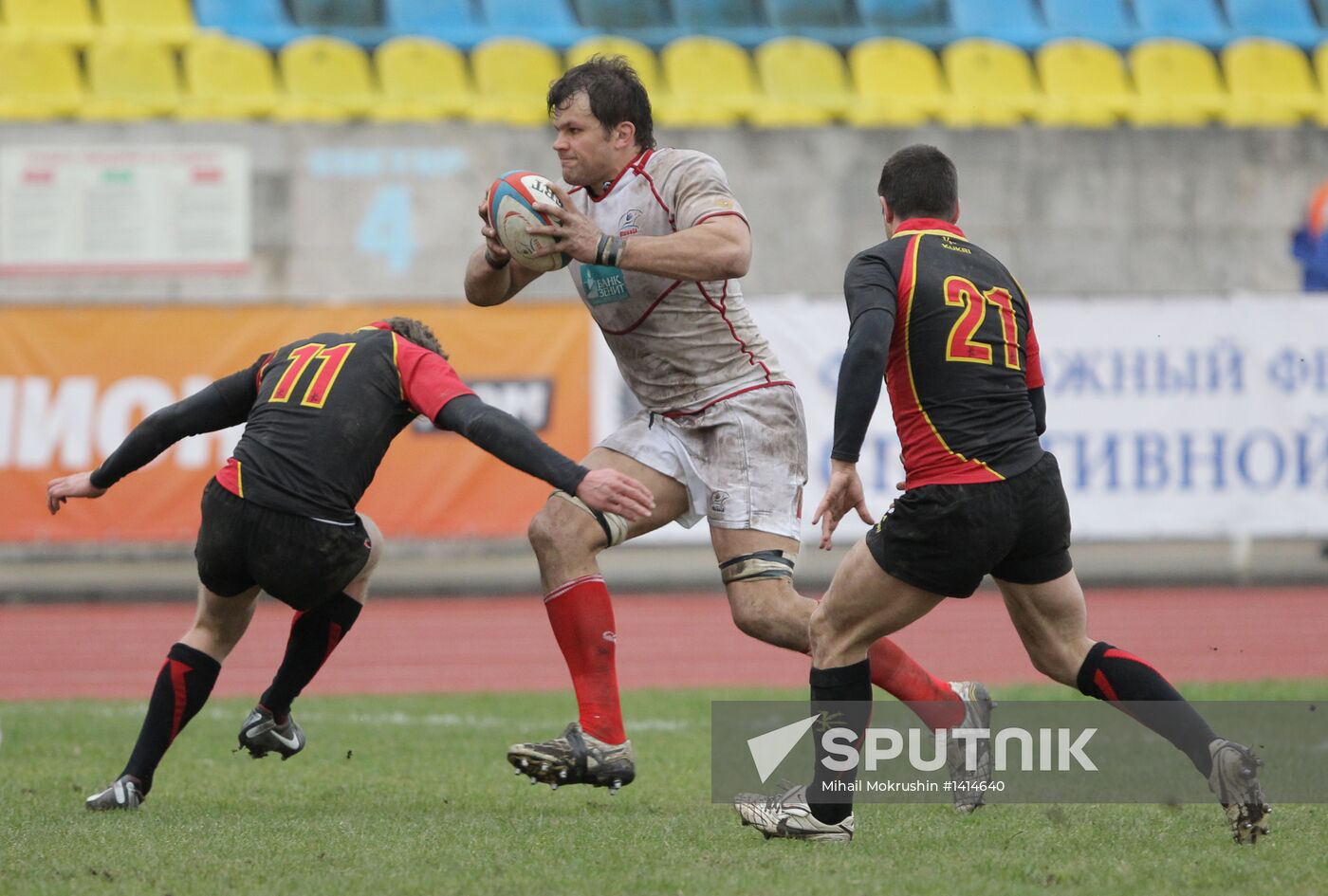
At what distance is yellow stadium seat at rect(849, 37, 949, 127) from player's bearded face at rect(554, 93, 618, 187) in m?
12.9

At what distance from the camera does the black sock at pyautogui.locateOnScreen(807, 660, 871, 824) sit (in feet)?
15.3

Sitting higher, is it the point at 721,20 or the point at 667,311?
the point at 721,20

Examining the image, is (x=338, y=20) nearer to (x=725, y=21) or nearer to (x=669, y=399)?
(x=725, y=21)

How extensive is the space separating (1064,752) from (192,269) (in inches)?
441

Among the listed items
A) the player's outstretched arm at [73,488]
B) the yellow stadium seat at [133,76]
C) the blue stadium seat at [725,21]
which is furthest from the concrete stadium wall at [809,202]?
the player's outstretched arm at [73,488]

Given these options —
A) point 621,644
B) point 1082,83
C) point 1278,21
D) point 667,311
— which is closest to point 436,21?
point 1082,83

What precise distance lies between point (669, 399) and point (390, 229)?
→ 1068 cm

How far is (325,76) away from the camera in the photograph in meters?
17.3

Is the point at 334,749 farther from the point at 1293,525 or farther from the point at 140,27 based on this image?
the point at 140,27

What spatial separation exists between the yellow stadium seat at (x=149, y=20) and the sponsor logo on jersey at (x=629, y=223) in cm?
1343

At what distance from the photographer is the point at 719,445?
5.61 meters

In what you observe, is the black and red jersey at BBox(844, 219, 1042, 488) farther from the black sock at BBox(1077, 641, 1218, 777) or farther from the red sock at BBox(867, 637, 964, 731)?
the red sock at BBox(867, 637, 964, 731)

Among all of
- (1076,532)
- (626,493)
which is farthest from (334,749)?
(1076,532)

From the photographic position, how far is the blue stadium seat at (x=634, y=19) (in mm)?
19000
